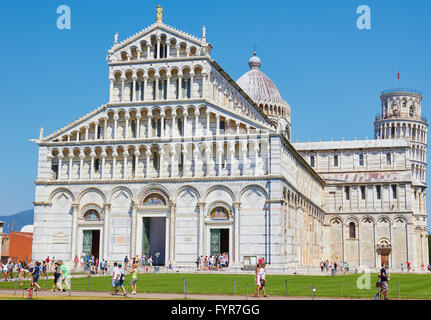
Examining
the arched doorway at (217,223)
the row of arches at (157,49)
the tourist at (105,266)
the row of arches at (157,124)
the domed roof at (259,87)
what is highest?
the domed roof at (259,87)

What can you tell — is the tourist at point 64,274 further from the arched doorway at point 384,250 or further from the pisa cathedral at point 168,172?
the arched doorway at point 384,250

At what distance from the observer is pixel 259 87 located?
95.6 metres

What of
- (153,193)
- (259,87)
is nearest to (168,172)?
(153,193)

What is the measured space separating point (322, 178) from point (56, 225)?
4752cm

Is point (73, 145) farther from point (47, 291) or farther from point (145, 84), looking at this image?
point (47, 291)

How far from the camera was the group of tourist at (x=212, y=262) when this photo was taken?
52.9 meters

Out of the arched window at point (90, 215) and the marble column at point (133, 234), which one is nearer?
the marble column at point (133, 234)

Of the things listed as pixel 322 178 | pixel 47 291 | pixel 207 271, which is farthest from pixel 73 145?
pixel 322 178

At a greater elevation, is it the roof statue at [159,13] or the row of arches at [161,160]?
the roof statue at [159,13]

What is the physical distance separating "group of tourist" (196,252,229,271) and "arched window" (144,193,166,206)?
22.0ft

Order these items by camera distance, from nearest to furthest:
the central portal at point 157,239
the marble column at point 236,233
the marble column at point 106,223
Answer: the marble column at point 236,233, the marble column at point 106,223, the central portal at point 157,239

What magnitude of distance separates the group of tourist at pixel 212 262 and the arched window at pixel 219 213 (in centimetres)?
343

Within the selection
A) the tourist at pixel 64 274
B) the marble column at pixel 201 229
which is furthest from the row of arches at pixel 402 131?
the tourist at pixel 64 274

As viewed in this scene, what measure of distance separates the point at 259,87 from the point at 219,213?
144ft
